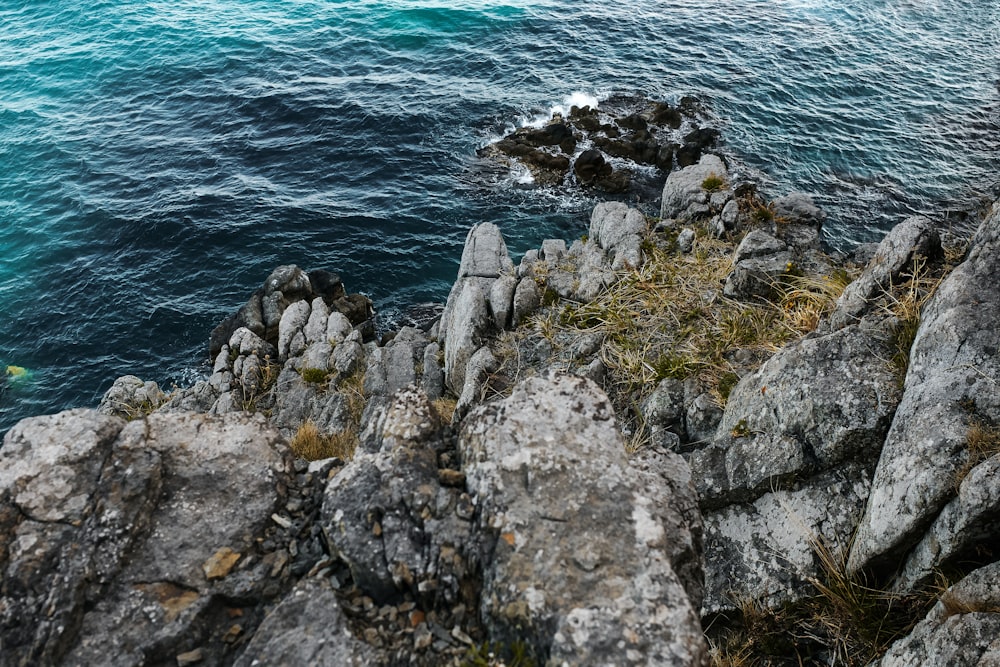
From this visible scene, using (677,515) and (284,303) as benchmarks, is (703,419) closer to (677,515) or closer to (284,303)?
(677,515)

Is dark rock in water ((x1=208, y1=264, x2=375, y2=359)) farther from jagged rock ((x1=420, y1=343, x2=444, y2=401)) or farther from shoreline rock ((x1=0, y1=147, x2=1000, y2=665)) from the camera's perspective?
shoreline rock ((x1=0, y1=147, x2=1000, y2=665))

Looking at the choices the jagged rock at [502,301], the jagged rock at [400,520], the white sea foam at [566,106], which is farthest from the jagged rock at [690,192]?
the white sea foam at [566,106]

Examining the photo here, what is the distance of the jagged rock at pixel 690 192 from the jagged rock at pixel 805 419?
25.8 ft

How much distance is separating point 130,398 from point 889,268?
18200mm

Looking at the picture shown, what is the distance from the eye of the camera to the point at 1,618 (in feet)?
13.1

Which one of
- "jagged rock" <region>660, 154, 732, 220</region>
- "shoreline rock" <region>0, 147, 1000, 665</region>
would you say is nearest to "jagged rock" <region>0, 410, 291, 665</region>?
"shoreline rock" <region>0, 147, 1000, 665</region>

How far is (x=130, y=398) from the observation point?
685 inches

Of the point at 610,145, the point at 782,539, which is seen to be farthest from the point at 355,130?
the point at 782,539

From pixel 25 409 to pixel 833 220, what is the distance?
27.3 metres

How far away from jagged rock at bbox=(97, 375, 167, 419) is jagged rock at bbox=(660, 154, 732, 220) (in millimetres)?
14682

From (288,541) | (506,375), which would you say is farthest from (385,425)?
(506,375)

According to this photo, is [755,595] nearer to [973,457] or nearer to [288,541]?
[973,457]

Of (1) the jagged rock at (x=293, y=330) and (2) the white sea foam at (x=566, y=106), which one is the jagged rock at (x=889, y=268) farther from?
(2) the white sea foam at (x=566, y=106)

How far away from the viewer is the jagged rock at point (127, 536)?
4102 mm
